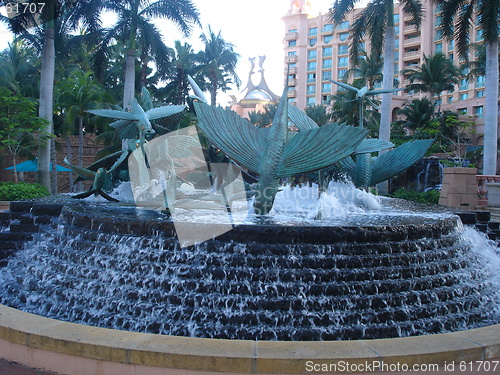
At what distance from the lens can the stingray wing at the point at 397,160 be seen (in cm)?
1059

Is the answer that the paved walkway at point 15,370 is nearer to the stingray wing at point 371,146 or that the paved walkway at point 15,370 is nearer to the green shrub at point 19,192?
the stingray wing at point 371,146

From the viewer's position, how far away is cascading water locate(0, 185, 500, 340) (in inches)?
192

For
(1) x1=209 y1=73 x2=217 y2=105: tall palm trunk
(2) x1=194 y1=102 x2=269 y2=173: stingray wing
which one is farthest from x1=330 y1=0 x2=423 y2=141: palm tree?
(1) x1=209 y1=73 x2=217 y2=105: tall palm trunk

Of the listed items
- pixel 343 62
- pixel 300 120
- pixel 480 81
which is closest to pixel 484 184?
pixel 300 120

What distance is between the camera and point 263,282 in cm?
518

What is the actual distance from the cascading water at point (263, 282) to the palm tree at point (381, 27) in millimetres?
12552

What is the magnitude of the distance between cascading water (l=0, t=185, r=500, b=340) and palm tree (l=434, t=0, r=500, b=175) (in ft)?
39.5

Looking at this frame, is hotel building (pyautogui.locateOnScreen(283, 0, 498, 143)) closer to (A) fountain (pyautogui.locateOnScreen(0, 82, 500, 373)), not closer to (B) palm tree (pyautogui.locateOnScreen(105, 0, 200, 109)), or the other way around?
(B) palm tree (pyautogui.locateOnScreen(105, 0, 200, 109))

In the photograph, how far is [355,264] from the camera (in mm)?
5453

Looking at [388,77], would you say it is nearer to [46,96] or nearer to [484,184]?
[484,184]

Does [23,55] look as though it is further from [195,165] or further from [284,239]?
[284,239]

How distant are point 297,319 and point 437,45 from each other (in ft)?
174

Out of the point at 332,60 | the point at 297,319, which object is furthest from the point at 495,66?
the point at 332,60

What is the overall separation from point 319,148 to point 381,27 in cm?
1395
